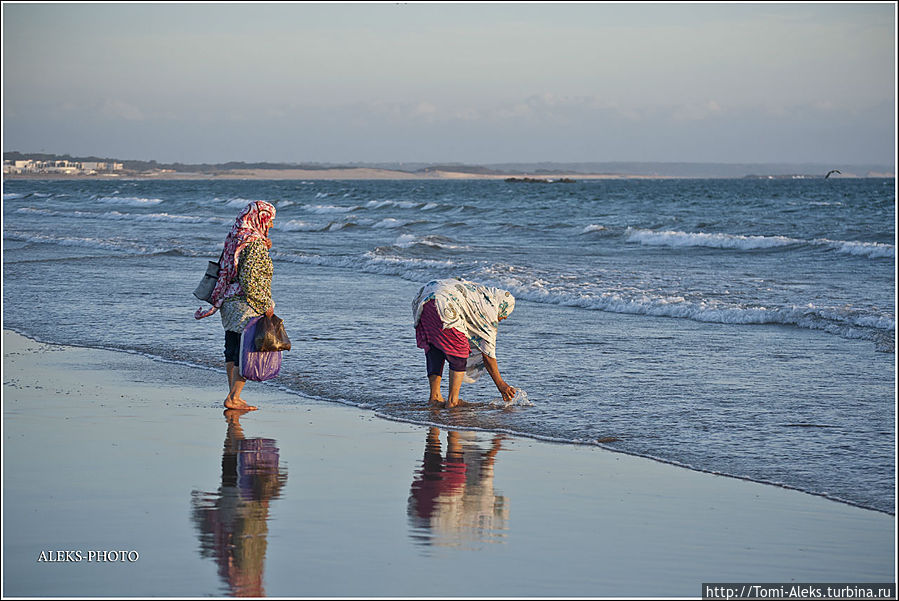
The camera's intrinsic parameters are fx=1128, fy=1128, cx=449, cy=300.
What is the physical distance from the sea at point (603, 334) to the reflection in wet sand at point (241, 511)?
1497mm

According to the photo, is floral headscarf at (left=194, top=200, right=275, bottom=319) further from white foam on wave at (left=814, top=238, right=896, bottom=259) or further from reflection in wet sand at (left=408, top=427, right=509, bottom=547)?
white foam on wave at (left=814, top=238, right=896, bottom=259)

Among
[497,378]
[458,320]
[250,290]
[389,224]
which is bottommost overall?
[389,224]

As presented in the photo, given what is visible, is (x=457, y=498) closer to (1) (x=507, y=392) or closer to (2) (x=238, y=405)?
(1) (x=507, y=392)

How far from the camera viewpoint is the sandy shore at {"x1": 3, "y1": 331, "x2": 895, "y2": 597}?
14.8 feet

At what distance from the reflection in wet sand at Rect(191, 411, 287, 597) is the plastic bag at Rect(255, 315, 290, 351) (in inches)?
40.9

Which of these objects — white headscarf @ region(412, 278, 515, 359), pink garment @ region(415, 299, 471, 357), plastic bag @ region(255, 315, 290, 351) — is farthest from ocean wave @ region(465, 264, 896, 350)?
plastic bag @ region(255, 315, 290, 351)

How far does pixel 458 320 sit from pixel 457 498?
2428mm

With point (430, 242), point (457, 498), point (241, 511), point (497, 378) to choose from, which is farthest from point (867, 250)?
point (241, 511)

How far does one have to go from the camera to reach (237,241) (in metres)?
8.23

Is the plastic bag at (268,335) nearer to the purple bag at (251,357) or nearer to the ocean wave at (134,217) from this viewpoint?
the purple bag at (251,357)

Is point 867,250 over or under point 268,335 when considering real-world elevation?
under

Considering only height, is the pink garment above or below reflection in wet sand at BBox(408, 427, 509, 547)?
above

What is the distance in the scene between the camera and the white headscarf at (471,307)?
8094 millimetres

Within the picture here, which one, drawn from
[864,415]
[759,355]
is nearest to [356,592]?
[864,415]
